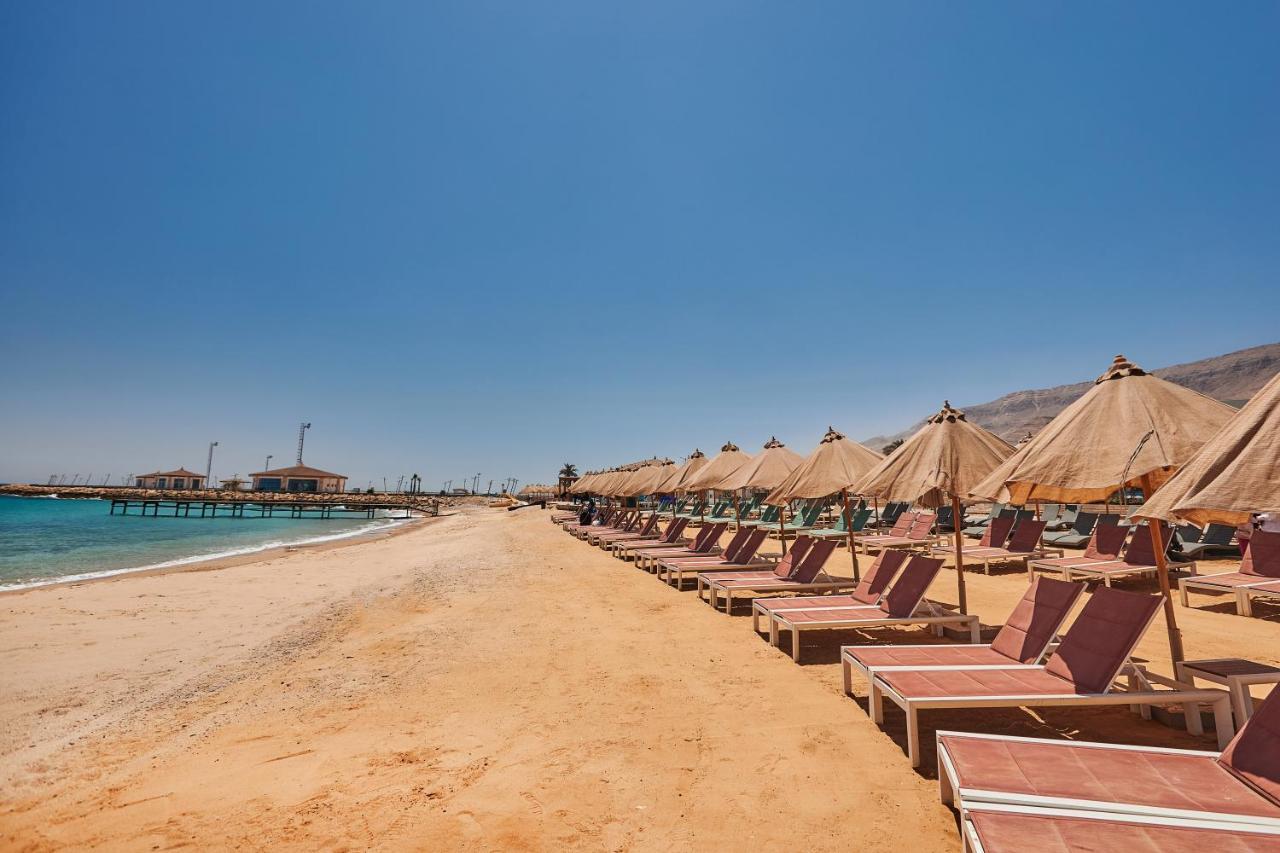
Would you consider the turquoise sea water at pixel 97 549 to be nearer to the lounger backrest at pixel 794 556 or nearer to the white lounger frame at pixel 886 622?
the lounger backrest at pixel 794 556

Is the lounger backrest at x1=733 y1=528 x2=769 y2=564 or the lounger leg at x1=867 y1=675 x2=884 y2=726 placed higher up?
the lounger backrest at x1=733 y1=528 x2=769 y2=564

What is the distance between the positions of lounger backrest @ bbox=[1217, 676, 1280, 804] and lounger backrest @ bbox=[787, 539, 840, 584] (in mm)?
5535

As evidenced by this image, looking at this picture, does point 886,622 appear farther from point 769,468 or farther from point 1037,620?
point 769,468

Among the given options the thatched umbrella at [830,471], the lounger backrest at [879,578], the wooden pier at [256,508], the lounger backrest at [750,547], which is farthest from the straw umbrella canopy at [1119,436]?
the wooden pier at [256,508]

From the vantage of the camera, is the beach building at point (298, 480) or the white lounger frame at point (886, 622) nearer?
the white lounger frame at point (886, 622)

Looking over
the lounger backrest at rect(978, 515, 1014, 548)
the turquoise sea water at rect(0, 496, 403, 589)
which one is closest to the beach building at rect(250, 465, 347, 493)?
the turquoise sea water at rect(0, 496, 403, 589)

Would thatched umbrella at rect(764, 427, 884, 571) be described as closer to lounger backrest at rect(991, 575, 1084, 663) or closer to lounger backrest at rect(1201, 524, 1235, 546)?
lounger backrest at rect(991, 575, 1084, 663)

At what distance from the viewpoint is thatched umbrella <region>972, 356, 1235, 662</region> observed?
3.62 meters

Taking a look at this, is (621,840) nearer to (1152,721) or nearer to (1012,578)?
(1152,721)

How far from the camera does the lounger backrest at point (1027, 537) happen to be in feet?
36.3

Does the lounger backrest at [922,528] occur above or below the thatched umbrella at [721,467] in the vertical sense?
below

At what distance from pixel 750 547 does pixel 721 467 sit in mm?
3294

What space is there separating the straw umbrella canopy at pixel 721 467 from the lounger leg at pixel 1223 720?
31.2 feet

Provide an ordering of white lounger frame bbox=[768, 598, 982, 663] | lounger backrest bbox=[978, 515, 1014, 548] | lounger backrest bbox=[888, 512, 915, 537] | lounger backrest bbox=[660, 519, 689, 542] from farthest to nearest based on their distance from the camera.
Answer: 1. lounger backrest bbox=[888, 512, 915, 537]
2. lounger backrest bbox=[660, 519, 689, 542]
3. lounger backrest bbox=[978, 515, 1014, 548]
4. white lounger frame bbox=[768, 598, 982, 663]
